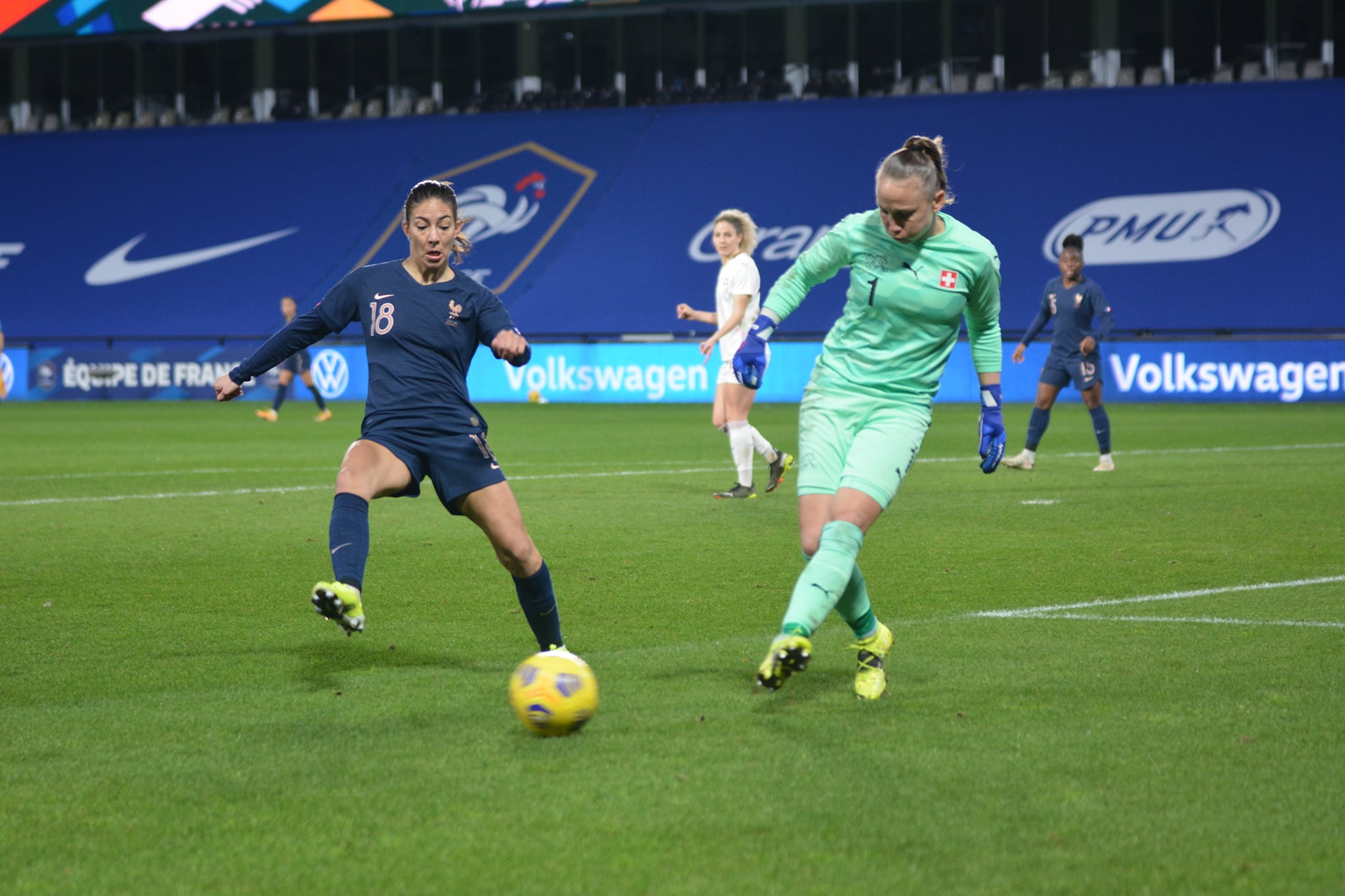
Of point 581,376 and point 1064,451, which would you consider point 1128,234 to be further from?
point 1064,451

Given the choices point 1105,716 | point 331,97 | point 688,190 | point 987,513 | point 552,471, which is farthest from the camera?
point 331,97

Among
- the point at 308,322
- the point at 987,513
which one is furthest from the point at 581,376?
the point at 308,322

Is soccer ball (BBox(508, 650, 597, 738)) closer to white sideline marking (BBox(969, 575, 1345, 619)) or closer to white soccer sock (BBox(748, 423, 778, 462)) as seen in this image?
white sideline marking (BBox(969, 575, 1345, 619))

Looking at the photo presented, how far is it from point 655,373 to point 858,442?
25704mm

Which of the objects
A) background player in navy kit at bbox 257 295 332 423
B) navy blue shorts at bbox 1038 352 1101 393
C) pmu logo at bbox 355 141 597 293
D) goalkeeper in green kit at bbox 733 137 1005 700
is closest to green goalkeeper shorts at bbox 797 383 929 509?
goalkeeper in green kit at bbox 733 137 1005 700

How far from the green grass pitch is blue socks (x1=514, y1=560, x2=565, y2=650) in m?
0.21

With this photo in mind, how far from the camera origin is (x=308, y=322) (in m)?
5.75

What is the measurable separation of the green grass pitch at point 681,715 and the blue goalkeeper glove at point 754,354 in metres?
1.06

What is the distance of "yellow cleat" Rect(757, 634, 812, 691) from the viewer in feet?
14.6

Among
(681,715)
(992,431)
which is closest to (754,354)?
(992,431)

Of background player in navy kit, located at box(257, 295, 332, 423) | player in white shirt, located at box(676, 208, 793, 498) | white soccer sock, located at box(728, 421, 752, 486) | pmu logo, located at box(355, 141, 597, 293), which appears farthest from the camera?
pmu logo, located at box(355, 141, 597, 293)

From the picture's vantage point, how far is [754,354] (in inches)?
209

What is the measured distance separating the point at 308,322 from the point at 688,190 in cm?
3032

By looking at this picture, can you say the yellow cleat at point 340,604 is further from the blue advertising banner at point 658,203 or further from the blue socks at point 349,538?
the blue advertising banner at point 658,203
